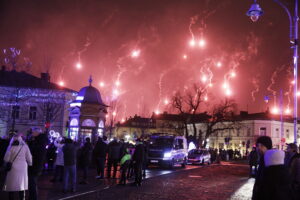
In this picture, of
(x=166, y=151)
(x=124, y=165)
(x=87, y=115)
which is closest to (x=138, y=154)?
(x=124, y=165)

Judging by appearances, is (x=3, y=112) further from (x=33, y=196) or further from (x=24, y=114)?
(x=33, y=196)

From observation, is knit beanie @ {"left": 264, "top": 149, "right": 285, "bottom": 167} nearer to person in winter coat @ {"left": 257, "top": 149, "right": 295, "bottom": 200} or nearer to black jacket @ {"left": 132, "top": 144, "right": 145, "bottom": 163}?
person in winter coat @ {"left": 257, "top": 149, "right": 295, "bottom": 200}

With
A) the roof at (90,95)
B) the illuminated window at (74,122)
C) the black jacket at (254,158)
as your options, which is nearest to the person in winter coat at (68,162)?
→ the black jacket at (254,158)

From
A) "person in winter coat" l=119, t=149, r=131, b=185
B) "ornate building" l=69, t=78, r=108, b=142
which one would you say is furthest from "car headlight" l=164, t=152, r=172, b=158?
"ornate building" l=69, t=78, r=108, b=142

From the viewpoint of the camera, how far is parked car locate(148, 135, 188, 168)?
28.1m

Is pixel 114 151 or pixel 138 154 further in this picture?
pixel 114 151

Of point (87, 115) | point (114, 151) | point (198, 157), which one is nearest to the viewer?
point (114, 151)

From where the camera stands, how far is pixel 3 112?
48.5 meters

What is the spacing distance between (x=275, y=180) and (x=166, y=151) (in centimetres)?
2276

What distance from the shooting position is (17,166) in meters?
9.00

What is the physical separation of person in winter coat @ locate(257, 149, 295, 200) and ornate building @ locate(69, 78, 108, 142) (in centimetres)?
3742

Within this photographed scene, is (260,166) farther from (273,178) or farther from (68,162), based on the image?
(68,162)

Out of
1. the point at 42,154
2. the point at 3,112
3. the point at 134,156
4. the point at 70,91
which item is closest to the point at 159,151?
the point at 134,156

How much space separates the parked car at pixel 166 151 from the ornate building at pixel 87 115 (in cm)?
1404
